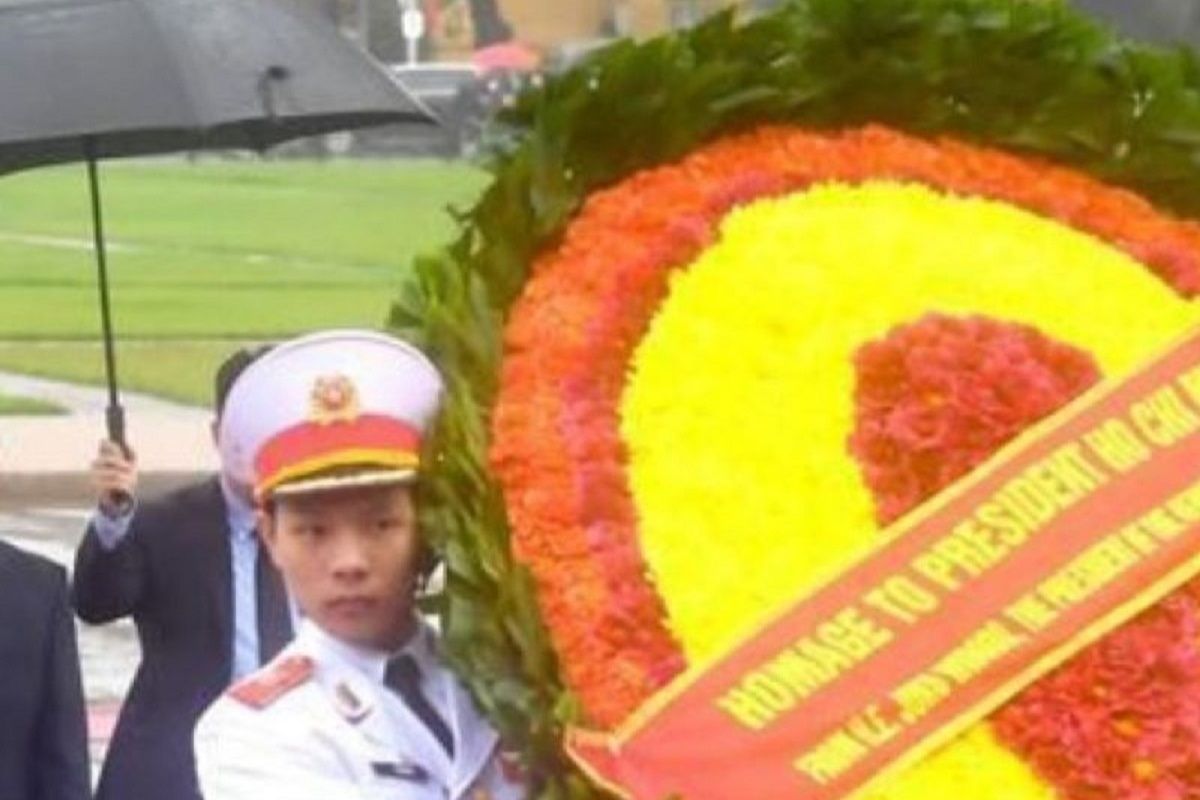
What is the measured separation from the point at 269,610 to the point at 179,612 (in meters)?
0.17

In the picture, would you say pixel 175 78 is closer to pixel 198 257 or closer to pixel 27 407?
pixel 27 407

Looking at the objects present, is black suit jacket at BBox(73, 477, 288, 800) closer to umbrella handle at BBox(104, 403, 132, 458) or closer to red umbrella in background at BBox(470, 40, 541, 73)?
umbrella handle at BBox(104, 403, 132, 458)

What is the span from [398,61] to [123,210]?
1614 cm

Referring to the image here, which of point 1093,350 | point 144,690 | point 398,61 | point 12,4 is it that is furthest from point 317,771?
point 398,61

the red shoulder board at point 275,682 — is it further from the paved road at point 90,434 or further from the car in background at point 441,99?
the car in background at point 441,99

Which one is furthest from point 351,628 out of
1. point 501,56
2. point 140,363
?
point 501,56

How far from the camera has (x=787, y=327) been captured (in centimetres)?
348

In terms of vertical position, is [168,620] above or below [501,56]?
above

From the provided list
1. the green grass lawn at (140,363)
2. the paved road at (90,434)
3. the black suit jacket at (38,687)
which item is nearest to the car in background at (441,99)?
the green grass lawn at (140,363)

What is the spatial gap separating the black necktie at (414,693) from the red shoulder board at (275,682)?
0.08 metres

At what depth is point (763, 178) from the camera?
357cm

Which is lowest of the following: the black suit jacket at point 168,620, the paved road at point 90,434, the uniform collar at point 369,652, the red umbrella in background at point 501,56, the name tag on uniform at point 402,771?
the red umbrella in background at point 501,56

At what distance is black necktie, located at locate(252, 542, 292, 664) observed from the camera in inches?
231

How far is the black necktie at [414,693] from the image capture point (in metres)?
3.44
